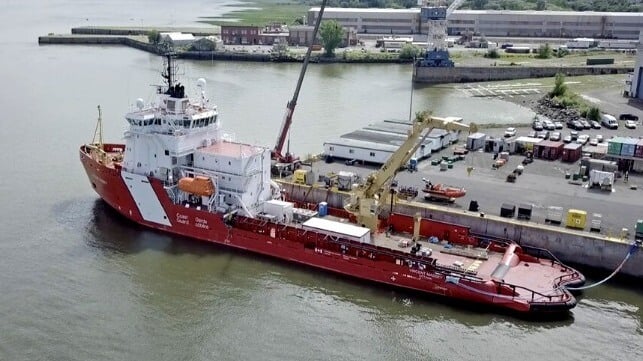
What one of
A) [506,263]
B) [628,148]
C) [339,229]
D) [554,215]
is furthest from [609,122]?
[339,229]

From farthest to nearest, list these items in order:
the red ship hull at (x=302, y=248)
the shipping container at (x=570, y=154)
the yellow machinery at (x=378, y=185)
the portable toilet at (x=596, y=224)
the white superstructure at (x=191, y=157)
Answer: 1. the shipping container at (x=570, y=154)
2. the white superstructure at (x=191, y=157)
3. the yellow machinery at (x=378, y=185)
4. the portable toilet at (x=596, y=224)
5. the red ship hull at (x=302, y=248)

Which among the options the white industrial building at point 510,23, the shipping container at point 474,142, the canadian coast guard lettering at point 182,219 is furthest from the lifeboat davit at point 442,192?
the white industrial building at point 510,23

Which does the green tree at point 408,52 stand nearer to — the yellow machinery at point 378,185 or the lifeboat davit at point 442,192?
the lifeboat davit at point 442,192

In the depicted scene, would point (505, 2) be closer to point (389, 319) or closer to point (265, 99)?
point (265, 99)

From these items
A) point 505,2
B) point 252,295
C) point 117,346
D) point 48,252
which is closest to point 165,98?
point 48,252

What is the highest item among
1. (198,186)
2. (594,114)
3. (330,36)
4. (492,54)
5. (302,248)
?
(330,36)

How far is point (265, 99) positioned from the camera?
167 feet

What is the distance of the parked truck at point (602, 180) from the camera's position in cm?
2744

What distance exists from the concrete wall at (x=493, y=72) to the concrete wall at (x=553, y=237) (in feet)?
130

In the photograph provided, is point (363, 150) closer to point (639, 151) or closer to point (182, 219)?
point (182, 219)

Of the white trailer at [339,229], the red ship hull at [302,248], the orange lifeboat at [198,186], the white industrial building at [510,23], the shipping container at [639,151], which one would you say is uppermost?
the white industrial building at [510,23]

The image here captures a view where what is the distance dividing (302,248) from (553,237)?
28.4ft

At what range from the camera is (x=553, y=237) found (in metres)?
22.5

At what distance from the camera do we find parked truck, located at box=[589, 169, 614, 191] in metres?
27.4
